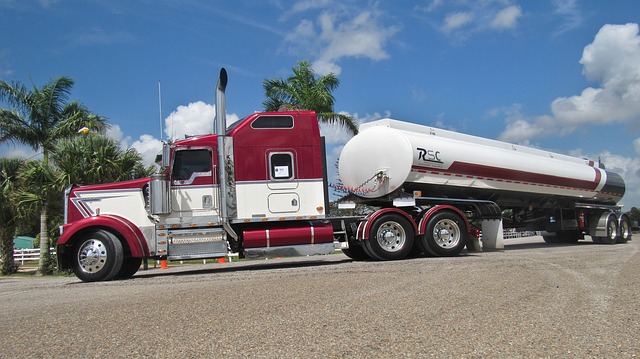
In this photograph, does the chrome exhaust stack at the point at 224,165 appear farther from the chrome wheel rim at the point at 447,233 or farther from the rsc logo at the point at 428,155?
the chrome wheel rim at the point at 447,233

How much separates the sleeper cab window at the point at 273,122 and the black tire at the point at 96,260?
378 centimetres

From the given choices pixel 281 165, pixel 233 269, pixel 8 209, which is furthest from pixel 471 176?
pixel 8 209

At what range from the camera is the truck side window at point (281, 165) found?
11.3 meters

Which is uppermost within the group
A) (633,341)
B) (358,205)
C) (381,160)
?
(381,160)

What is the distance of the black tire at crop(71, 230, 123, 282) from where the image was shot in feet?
33.4

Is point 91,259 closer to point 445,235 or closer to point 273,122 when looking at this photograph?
point 273,122

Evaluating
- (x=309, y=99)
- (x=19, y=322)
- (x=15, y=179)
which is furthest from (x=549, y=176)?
(x=15, y=179)

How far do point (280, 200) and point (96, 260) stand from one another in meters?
3.85

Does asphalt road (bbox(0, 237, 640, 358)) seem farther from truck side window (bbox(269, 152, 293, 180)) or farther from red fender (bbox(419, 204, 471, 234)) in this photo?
red fender (bbox(419, 204, 471, 234))

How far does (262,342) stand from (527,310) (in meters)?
2.84

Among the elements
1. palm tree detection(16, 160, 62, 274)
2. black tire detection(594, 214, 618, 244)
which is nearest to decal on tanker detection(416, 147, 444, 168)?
black tire detection(594, 214, 618, 244)

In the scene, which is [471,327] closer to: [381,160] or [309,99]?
[381,160]

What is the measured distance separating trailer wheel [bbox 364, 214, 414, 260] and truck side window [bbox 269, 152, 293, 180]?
7.74 feet

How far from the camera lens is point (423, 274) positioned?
863 cm
